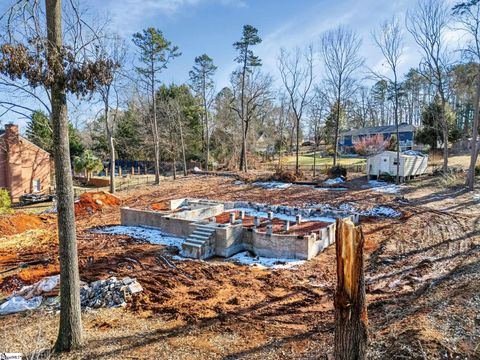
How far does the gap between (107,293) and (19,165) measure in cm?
2027

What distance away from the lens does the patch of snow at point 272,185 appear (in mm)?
22938

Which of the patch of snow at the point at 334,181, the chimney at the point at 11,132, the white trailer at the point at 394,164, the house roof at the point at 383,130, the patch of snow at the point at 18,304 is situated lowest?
the patch of snow at the point at 18,304

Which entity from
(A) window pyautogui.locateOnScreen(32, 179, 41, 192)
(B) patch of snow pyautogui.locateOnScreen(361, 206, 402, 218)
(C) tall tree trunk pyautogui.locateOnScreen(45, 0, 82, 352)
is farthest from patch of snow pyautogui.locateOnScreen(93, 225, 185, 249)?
(A) window pyautogui.locateOnScreen(32, 179, 41, 192)

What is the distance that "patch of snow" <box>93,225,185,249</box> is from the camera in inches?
472

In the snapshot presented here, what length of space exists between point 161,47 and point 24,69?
23.8m

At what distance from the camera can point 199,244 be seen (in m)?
10.5

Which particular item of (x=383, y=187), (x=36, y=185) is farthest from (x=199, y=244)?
(x=36, y=185)

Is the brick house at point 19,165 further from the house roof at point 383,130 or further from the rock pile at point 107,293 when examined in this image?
the house roof at point 383,130

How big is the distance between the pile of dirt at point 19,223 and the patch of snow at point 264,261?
10365 mm

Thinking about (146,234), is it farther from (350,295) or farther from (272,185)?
(272,185)

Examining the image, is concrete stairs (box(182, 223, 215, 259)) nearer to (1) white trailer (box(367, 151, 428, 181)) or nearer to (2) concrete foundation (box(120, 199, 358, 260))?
(2) concrete foundation (box(120, 199, 358, 260))

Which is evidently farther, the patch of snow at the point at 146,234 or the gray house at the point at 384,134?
the gray house at the point at 384,134

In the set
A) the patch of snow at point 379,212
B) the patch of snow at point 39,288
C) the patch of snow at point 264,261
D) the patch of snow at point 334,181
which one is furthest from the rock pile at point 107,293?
the patch of snow at point 334,181

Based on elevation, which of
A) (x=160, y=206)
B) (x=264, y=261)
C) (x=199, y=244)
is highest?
(x=160, y=206)
